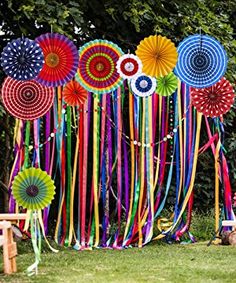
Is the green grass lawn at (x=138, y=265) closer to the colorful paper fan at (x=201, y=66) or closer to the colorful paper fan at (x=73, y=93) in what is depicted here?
the colorful paper fan at (x=73, y=93)

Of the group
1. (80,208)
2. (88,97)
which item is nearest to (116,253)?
(80,208)

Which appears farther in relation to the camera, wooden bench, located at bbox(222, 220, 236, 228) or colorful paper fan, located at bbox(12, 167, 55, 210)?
wooden bench, located at bbox(222, 220, 236, 228)

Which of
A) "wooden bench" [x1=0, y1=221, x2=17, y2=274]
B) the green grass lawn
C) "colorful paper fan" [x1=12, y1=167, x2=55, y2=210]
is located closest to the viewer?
the green grass lawn

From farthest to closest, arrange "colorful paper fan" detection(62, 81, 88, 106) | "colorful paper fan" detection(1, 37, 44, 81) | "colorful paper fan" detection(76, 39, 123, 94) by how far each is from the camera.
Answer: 1. "colorful paper fan" detection(62, 81, 88, 106)
2. "colorful paper fan" detection(76, 39, 123, 94)
3. "colorful paper fan" detection(1, 37, 44, 81)

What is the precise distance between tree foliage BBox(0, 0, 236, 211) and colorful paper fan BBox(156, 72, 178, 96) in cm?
71

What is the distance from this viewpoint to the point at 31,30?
326 inches

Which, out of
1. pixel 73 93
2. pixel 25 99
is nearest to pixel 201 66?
pixel 73 93

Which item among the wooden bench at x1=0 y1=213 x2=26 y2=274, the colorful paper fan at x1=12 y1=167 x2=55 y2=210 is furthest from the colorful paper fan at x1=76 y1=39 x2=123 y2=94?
the wooden bench at x1=0 y1=213 x2=26 y2=274

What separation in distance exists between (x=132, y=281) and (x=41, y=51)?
2606 mm

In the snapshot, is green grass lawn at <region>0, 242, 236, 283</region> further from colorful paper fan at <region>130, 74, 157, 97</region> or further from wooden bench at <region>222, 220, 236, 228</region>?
colorful paper fan at <region>130, 74, 157, 97</region>

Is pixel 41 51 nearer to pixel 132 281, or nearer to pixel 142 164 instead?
pixel 142 164

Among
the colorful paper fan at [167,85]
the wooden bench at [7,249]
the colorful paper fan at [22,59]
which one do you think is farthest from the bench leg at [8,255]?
the colorful paper fan at [167,85]

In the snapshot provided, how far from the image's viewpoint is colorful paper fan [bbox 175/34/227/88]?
7.50 metres

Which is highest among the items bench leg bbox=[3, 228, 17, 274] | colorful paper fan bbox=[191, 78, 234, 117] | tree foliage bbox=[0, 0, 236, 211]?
tree foliage bbox=[0, 0, 236, 211]
